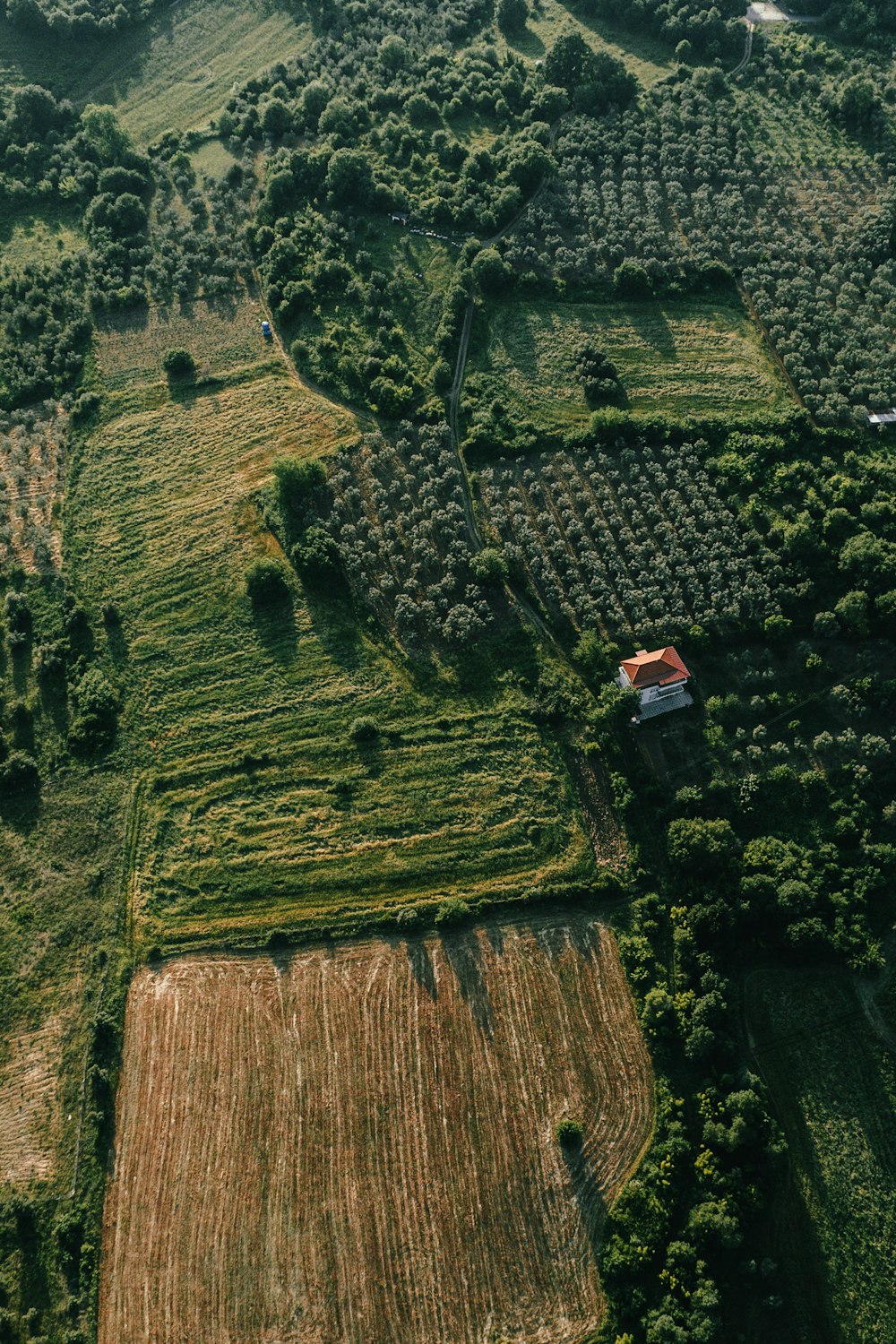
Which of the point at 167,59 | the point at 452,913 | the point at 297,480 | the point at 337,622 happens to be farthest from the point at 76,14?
the point at 452,913

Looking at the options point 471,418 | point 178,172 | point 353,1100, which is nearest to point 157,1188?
point 353,1100

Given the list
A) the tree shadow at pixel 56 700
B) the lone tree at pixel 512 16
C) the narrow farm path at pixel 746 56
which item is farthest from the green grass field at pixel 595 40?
the tree shadow at pixel 56 700

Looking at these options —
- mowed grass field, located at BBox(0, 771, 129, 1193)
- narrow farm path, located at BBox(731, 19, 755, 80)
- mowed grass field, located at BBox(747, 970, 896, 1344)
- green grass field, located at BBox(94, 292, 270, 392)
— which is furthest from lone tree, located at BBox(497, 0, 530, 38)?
mowed grass field, located at BBox(747, 970, 896, 1344)

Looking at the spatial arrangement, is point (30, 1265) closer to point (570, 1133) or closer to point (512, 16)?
point (570, 1133)

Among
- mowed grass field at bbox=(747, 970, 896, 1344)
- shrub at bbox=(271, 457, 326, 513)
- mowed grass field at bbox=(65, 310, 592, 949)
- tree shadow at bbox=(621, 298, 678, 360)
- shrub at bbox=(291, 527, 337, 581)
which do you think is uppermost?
tree shadow at bbox=(621, 298, 678, 360)

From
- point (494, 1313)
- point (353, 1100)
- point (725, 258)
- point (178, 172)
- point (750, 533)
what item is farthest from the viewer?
point (178, 172)

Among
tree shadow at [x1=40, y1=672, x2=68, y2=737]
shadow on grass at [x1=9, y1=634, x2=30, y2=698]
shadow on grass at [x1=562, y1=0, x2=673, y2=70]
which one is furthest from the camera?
shadow on grass at [x1=562, y1=0, x2=673, y2=70]

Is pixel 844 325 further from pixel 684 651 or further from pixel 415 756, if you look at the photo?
pixel 415 756

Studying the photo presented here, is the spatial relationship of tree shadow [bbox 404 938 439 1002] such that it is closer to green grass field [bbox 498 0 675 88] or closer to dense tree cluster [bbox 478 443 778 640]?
dense tree cluster [bbox 478 443 778 640]

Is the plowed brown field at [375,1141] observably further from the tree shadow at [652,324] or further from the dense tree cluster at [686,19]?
the dense tree cluster at [686,19]
